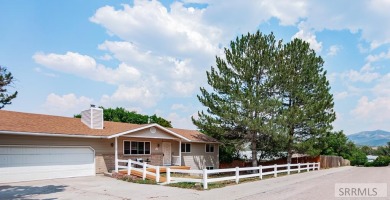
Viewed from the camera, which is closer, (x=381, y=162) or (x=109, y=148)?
(x=109, y=148)

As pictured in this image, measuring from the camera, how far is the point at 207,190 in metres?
13.1

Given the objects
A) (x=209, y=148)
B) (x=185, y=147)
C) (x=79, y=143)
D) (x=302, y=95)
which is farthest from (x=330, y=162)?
(x=79, y=143)

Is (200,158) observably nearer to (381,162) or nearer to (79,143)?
(79,143)

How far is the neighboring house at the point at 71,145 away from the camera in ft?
51.8

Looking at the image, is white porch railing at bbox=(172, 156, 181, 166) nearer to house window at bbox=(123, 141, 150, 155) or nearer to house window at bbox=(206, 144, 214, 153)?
house window at bbox=(123, 141, 150, 155)

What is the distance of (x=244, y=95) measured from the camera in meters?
23.5

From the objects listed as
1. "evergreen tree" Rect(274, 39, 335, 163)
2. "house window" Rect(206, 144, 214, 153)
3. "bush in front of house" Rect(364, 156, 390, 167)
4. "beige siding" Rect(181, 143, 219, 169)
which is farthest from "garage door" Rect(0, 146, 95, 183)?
"bush in front of house" Rect(364, 156, 390, 167)

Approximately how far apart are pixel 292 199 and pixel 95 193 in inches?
282

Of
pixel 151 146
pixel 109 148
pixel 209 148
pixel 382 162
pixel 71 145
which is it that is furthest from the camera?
pixel 382 162

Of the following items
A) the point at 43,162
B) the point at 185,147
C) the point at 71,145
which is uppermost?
the point at 71,145

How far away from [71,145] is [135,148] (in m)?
4.99

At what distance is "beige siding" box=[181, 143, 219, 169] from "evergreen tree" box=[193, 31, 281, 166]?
2.48 metres

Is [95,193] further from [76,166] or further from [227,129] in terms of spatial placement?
[227,129]

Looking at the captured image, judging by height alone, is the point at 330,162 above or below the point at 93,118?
below
